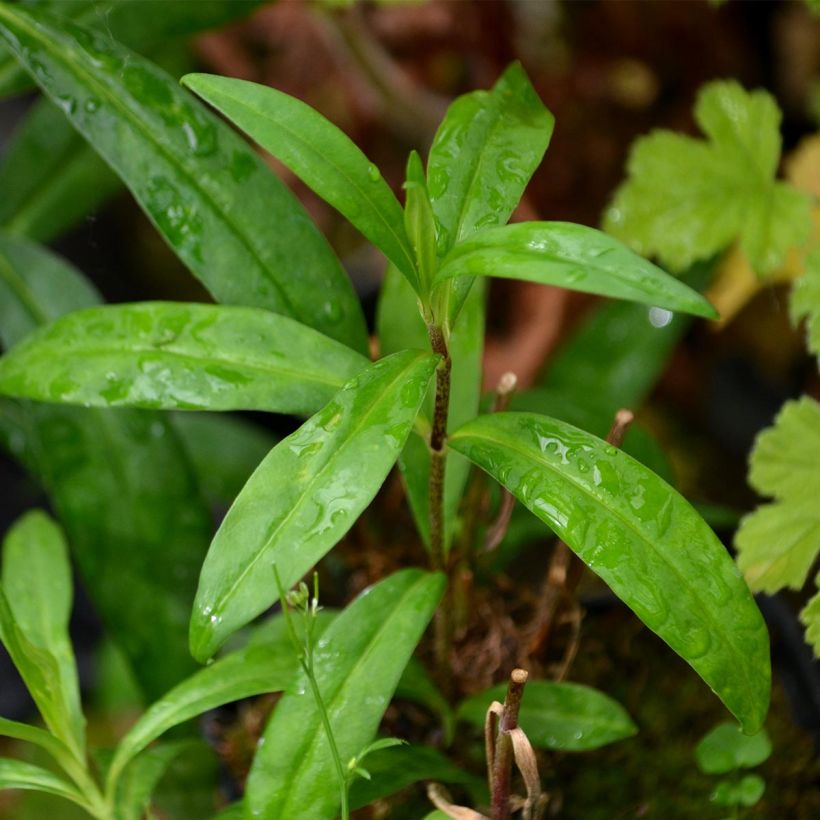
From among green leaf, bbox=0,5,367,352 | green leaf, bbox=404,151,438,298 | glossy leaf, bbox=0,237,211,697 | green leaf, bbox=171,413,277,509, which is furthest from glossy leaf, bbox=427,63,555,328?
green leaf, bbox=171,413,277,509

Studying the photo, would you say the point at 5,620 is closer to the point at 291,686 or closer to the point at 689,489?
the point at 291,686

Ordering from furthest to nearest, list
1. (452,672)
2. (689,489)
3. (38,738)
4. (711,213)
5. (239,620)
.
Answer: (689,489), (711,213), (452,672), (38,738), (239,620)

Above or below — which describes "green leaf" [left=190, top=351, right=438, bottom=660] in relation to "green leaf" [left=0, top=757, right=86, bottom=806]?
above

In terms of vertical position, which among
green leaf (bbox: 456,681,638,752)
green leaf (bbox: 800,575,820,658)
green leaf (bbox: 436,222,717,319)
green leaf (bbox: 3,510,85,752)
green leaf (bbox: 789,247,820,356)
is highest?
green leaf (bbox: 436,222,717,319)

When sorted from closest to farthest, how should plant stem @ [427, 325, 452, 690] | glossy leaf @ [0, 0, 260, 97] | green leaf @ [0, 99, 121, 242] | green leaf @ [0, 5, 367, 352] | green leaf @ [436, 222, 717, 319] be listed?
green leaf @ [436, 222, 717, 319]
plant stem @ [427, 325, 452, 690]
green leaf @ [0, 5, 367, 352]
glossy leaf @ [0, 0, 260, 97]
green leaf @ [0, 99, 121, 242]

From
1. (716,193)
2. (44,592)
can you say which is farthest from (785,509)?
(44,592)

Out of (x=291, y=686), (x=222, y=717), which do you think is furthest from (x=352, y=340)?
(x=222, y=717)

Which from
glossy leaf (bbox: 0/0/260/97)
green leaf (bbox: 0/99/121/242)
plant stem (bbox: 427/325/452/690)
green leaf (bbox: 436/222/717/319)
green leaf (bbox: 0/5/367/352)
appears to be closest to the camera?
green leaf (bbox: 436/222/717/319)

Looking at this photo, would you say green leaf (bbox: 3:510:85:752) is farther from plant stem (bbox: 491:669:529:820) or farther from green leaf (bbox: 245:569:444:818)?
plant stem (bbox: 491:669:529:820)
